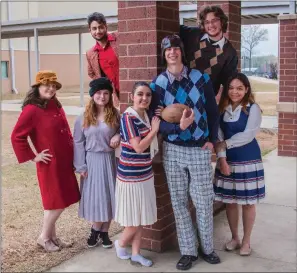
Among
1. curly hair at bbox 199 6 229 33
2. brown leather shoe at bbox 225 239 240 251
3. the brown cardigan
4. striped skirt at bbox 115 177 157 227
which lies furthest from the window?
striped skirt at bbox 115 177 157 227

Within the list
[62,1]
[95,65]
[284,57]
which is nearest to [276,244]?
[95,65]

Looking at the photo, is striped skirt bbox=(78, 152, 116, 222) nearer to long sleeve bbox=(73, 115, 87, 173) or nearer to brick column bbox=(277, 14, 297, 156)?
long sleeve bbox=(73, 115, 87, 173)

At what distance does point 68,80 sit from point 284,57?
27.3m

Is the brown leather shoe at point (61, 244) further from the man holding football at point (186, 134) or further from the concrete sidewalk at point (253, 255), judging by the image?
the man holding football at point (186, 134)

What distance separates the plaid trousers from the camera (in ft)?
12.3

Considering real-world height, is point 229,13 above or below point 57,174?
above

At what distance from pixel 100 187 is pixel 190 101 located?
1.10 m

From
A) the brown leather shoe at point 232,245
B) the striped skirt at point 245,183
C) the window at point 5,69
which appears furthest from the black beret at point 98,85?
the window at point 5,69

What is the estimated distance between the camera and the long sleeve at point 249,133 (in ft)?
13.1

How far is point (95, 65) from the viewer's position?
455cm

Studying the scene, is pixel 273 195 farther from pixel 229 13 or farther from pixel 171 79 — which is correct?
pixel 171 79

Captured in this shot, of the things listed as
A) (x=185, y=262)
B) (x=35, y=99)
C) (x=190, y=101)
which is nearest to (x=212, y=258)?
(x=185, y=262)

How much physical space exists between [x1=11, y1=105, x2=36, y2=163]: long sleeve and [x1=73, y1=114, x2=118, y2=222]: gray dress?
15.1 inches

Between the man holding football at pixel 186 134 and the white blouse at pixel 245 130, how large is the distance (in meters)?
0.26
